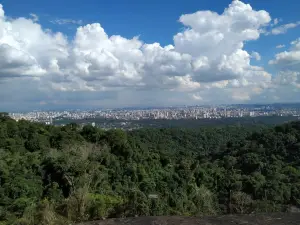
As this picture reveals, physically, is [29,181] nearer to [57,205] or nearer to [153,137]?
[57,205]

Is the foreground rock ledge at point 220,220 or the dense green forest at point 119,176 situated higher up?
the foreground rock ledge at point 220,220

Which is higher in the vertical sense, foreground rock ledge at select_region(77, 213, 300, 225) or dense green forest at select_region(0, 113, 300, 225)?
foreground rock ledge at select_region(77, 213, 300, 225)

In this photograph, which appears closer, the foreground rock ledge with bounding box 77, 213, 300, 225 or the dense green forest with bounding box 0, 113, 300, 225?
the foreground rock ledge with bounding box 77, 213, 300, 225

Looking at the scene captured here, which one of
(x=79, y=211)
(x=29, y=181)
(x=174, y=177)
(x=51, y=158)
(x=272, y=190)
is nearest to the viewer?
(x=79, y=211)

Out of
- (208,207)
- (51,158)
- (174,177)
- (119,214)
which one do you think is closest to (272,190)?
(174,177)

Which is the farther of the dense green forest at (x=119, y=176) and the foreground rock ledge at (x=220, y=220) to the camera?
the dense green forest at (x=119, y=176)
